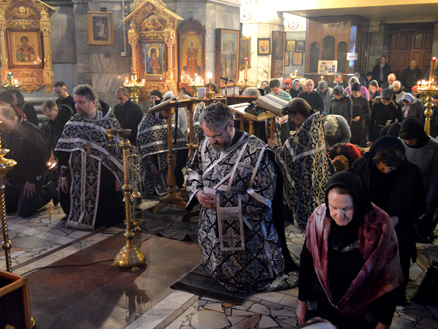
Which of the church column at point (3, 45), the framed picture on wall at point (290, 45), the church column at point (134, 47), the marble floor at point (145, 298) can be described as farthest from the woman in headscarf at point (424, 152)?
the framed picture on wall at point (290, 45)

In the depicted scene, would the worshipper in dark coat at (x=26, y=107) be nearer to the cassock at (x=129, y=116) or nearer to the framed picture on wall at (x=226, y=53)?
the cassock at (x=129, y=116)

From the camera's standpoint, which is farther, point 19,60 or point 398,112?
point 19,60

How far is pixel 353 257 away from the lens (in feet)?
9.05

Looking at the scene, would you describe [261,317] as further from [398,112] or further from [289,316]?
[398,112]

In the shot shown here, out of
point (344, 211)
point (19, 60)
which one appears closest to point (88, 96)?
point (344, 211)

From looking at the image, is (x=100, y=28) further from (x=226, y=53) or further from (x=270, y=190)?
(x=270, y=190)

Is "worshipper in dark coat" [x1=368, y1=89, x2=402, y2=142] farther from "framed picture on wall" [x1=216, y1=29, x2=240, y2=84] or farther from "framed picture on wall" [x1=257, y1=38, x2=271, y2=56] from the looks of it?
"framed picture on wall" [x1=257, y1=38, x2=271, y2=56]

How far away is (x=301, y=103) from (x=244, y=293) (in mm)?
2420

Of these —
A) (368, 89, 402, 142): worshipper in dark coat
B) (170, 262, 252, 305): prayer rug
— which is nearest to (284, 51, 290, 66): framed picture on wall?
(368, 89, 402, 142): worshipper in dark coat

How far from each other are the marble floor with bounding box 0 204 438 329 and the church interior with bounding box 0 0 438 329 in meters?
0.02

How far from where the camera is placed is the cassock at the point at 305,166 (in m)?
5.59

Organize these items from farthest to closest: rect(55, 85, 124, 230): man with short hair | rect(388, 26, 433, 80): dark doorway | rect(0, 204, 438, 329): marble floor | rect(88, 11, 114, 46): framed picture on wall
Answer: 1. rect(388, 26, 433, 80): dark doorway
2. rect(88, 11, 114, 46): framed picture on wall
3. rect(55, 85, 124, 230): man with short hair
4. rect(0, 204, 438, 329): marble floor

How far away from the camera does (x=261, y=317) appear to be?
12.5ft

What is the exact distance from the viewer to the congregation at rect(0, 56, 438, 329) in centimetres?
274
